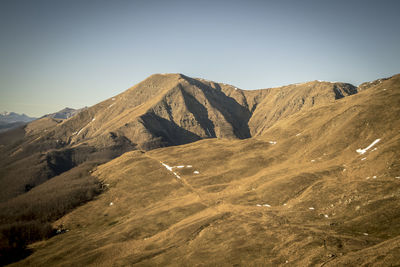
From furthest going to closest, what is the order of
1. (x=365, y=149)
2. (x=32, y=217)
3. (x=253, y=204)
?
(x=32, y=217) < (x=365, y=149) < (x=253, y=204)

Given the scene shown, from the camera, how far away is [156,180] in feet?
405

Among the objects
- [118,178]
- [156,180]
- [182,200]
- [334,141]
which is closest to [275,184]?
[182,200]

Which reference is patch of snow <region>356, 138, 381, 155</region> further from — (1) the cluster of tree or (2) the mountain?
(1) the cluster of tree

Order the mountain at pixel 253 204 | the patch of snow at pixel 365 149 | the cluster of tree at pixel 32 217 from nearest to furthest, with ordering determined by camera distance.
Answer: the mountain at pixel 253 204, the cluster of tree at pixel 32 217, the patch of snow at pixel 365 149

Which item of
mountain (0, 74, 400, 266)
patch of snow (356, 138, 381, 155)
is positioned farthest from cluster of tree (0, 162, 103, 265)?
patch of snow (356, 138, 381, 155)

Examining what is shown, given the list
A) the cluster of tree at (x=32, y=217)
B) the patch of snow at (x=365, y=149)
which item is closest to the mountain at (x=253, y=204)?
the patch of snow at (x=365, y=149)

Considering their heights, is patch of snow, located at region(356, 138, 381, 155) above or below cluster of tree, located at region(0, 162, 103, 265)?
above

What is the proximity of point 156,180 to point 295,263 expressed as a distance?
93710 mm

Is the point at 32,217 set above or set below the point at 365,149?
below

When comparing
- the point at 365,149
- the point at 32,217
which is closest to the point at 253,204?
the point at 365,149

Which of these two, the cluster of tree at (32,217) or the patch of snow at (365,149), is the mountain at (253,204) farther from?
the cluster of tree at (32,217)

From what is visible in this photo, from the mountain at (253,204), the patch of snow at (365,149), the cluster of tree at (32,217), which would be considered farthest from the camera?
the patch of snow at (365,149)

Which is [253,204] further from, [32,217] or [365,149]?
[32,217]

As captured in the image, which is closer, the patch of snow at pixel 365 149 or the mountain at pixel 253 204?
the mountain at pixel 253 204
